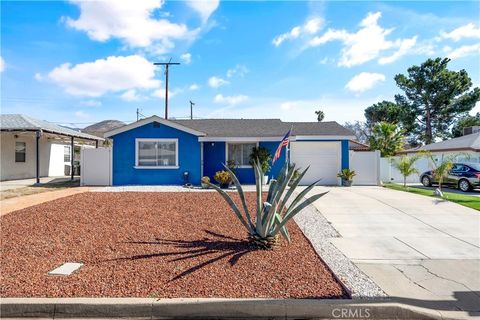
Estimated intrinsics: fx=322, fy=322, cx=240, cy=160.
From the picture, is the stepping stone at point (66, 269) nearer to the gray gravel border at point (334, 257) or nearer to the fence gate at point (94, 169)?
the gray gravel border at point (334, 257)

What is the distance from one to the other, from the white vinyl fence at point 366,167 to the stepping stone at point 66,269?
50.6 feet

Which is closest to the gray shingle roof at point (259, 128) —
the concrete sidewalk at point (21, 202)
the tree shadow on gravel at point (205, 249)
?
the concrete sidewalk at point (21, 202)

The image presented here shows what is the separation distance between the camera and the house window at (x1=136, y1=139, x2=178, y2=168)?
16094mm

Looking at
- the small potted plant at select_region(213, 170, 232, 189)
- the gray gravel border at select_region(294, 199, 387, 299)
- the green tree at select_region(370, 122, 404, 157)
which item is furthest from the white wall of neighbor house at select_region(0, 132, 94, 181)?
the green tree at select_region(370, 122, 404, 157)

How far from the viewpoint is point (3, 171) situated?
1866 centimetres

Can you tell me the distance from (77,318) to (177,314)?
1.15m

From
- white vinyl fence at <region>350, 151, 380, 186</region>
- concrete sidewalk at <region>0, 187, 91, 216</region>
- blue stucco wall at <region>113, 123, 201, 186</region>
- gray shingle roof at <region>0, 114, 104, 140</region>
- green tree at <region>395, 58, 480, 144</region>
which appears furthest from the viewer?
green tree at <region>395, 58, 480, 144</region>

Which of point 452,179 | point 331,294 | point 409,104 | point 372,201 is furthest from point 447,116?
point 331,294

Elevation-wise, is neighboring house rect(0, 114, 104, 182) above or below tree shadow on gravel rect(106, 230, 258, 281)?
above

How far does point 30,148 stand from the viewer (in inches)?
812

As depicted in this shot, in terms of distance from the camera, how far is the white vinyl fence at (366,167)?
17594 millimetres

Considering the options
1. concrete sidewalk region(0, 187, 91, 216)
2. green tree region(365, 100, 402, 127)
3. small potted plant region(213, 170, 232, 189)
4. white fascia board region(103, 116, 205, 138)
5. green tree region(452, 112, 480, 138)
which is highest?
green tree region(365, 100, 402, 127)

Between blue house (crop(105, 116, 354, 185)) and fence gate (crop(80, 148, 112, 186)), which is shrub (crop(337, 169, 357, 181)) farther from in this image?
fence gate (crop(80, 148, 112, 186))

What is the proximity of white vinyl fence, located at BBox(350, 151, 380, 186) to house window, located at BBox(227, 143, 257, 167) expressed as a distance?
5715 millimetres
